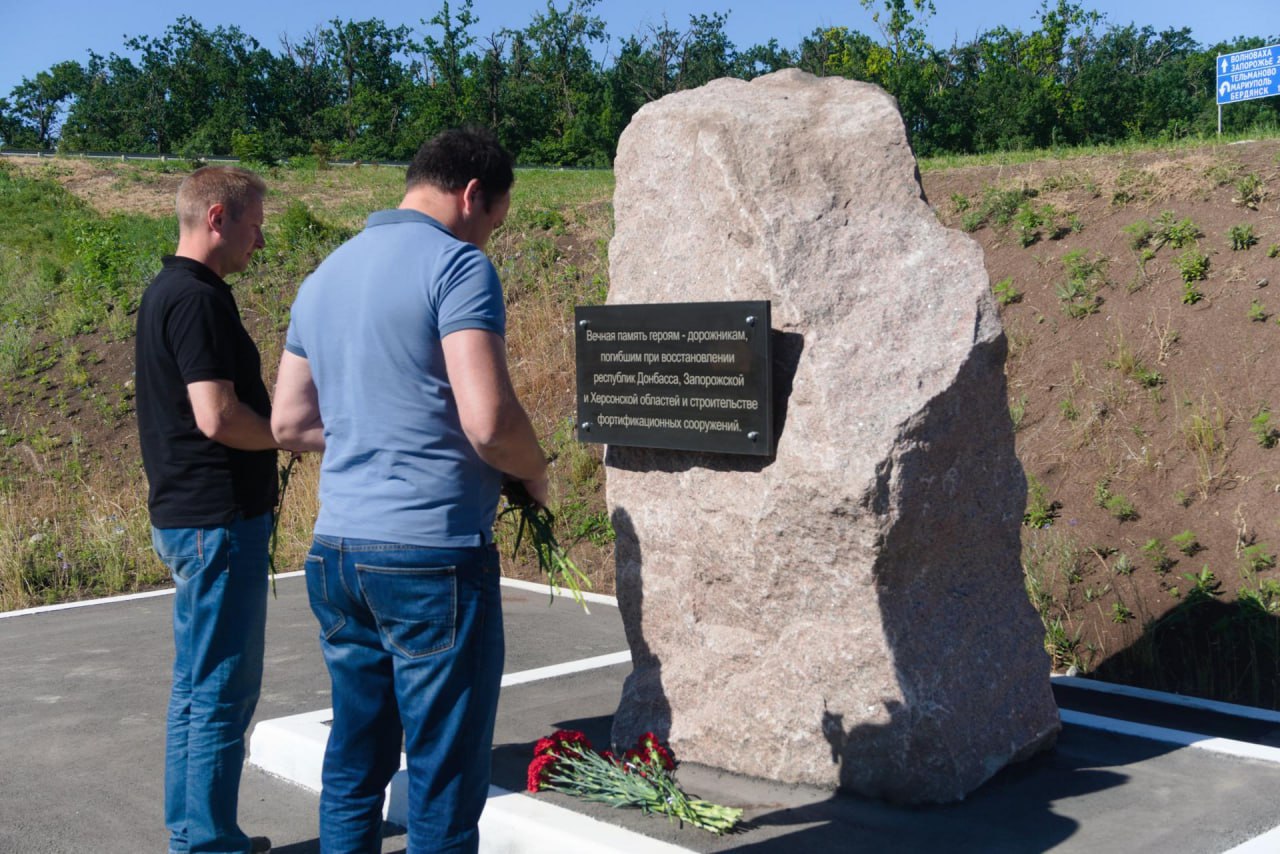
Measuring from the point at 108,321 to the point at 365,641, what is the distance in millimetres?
15893

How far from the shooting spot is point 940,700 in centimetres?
402

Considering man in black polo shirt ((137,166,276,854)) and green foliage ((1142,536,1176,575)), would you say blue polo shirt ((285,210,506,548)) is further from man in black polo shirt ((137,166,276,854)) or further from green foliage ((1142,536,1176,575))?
green foliage ((1142,536,1176,575))

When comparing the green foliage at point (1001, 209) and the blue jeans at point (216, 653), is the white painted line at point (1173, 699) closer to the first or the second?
the blue jeans at point (216, 653)

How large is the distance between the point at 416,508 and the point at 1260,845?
2679 mm

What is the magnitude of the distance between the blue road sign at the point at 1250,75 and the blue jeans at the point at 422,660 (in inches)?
799

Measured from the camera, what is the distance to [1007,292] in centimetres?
975

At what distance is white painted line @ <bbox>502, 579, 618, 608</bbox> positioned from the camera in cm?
800

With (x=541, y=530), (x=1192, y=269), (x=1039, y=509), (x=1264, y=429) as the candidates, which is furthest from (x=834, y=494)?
(x=1192, y=269)

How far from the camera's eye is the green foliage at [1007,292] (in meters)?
9.66

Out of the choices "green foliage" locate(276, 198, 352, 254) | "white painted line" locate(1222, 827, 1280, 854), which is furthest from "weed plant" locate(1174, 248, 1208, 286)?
"green foliage" locate(276, 198, 352, 254)

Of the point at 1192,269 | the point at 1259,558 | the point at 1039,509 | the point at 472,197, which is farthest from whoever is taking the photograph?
the point at 1192,269

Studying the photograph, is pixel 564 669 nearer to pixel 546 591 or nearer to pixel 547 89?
pixel 546 591

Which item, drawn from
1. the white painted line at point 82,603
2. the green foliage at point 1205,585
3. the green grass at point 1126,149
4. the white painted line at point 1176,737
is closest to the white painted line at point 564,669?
the white painted line at point 1176,737

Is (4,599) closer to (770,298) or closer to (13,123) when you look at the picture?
(770,298)
